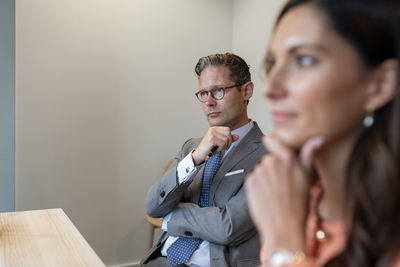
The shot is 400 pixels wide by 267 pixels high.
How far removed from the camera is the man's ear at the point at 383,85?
67cm

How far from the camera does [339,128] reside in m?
0.70

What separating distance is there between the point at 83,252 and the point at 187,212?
0.49 metres

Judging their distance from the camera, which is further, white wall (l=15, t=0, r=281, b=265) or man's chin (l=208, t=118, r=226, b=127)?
white wall (l=15, t=0, r=281, b=265)

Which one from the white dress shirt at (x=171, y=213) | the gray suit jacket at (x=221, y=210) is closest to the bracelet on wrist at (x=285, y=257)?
the gray suit jacket at (x=221, y=210)

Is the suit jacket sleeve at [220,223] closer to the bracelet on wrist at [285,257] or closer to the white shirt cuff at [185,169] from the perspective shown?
the white shirt cuff at [185,169]

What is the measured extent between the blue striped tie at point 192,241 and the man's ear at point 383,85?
3.61 ft

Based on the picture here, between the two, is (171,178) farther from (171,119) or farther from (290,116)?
(171,119)

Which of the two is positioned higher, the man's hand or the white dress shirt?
the man's hand

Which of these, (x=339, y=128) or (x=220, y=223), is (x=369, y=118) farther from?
(x=220, y=223)

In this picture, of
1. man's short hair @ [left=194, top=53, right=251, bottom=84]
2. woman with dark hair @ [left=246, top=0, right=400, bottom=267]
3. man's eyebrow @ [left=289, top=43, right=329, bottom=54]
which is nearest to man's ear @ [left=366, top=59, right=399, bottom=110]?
woman with dark hair @ [left=246, top=0, right=400, bottom=267]

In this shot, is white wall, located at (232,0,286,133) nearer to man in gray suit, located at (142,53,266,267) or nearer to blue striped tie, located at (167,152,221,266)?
man in gray suit, located at (142,53,266,267)

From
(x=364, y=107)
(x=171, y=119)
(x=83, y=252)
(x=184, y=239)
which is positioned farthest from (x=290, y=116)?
(x=171, y=119)

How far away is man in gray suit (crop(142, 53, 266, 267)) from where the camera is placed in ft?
5.00

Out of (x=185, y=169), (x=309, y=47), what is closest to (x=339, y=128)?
(x=309, y=47)
